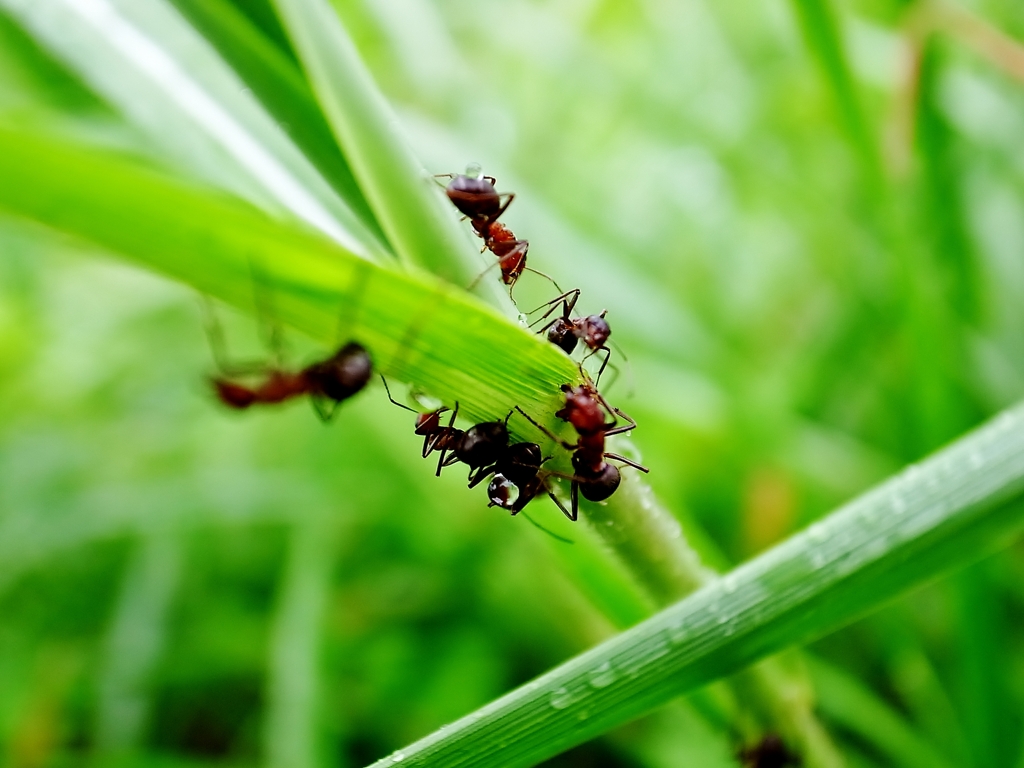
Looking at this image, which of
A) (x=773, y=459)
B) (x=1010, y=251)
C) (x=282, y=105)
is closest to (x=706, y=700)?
(x=282, y=105)

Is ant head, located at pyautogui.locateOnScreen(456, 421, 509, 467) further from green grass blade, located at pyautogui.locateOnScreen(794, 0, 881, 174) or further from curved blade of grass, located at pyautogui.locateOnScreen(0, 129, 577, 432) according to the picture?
green grass blade, located at pyautogui.locateOnScreen(794, 0, 881, 174)

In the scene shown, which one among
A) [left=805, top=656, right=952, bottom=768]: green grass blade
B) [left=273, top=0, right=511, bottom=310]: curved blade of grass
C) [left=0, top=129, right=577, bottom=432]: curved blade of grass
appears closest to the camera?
[left=0, top=129, right=577, bottom=432]: curved blade of grass

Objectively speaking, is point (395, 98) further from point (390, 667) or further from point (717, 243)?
point (390, 667)

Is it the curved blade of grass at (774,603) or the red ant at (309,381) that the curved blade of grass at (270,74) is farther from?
the curved blade of grass at (774,603)

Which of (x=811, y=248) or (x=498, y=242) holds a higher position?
(x=811, y=248)

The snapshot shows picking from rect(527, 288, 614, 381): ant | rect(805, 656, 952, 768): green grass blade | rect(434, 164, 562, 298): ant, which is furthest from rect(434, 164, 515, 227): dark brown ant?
rect(805, 656, 952, 768): green grass blade
